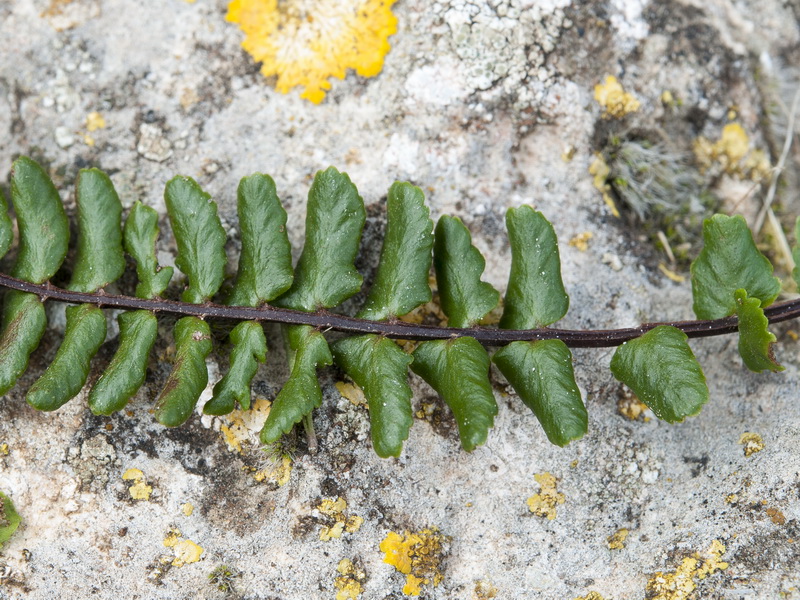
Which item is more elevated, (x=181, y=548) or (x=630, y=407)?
(x=630, y=407)

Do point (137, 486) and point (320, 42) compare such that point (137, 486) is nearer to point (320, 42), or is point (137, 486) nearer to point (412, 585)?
point (412, 585)

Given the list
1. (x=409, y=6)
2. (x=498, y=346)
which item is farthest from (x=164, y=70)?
(x=498, y=346)

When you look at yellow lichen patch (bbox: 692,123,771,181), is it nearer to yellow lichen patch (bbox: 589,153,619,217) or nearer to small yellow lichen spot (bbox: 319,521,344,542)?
yellow lichen patch (bbox: 589,153,619,217)

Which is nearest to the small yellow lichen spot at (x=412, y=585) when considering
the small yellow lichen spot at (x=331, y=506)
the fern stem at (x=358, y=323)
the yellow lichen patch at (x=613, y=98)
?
the small yellow lichen spot at (x=331, y=506)

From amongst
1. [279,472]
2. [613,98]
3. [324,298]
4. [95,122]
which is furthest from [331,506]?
[613,98]

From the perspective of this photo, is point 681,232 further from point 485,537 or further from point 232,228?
point 232,228

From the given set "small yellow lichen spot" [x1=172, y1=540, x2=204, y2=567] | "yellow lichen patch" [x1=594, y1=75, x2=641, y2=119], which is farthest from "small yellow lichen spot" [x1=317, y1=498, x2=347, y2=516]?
"yellow lichen patch" [x1=594, y1=75, x2=641, y2=119]
